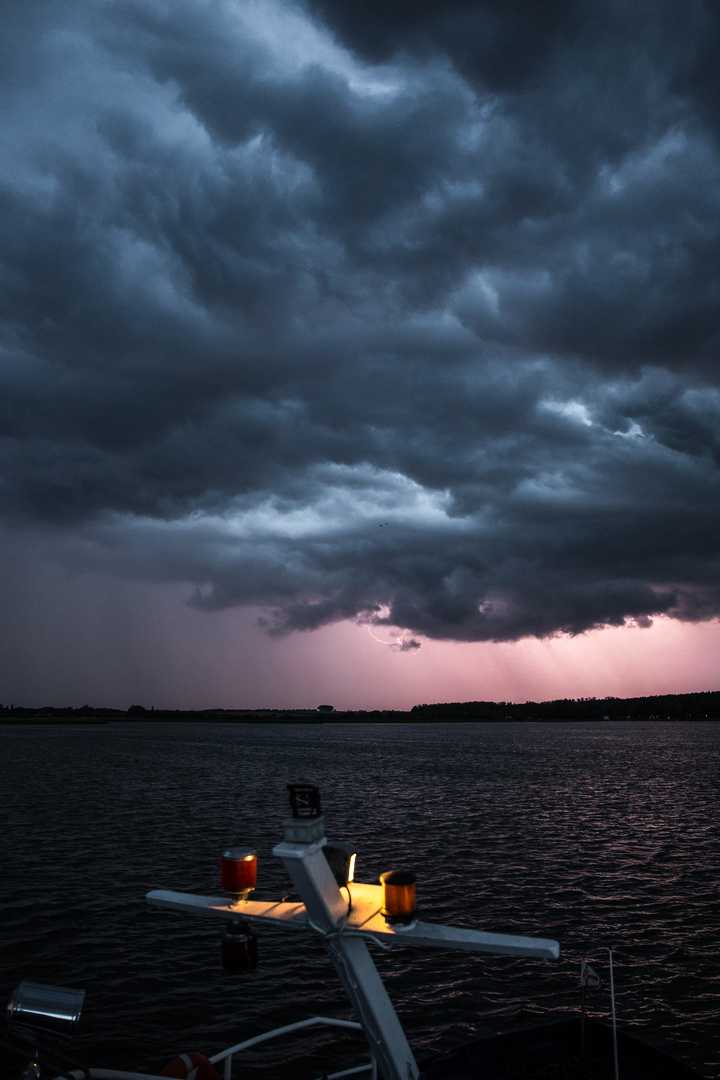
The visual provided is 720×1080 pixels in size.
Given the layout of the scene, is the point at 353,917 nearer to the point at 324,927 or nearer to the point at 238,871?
the point at 324,927

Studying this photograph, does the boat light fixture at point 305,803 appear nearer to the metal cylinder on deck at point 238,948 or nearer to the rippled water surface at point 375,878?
the metal cylinder on deck at point 238,948

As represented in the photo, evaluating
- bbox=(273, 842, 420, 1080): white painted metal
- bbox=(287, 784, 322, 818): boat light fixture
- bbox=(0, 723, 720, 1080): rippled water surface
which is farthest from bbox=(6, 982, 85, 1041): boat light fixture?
bbox=(0, 723, 720, 1080): rippled water surface

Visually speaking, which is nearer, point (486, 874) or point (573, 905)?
point (573, 905)

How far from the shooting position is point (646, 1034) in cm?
1775

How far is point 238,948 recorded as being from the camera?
6.98 meters

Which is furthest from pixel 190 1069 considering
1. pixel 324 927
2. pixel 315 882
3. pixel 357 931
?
pixel 315 882

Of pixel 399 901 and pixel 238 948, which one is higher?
pixel 399 901

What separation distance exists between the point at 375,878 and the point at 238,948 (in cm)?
2655

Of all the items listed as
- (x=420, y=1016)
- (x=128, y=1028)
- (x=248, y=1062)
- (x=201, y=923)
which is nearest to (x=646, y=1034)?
(x=420, y=1016)

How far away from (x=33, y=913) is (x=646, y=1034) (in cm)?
2068

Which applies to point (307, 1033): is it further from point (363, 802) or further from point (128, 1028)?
point (363, 802)

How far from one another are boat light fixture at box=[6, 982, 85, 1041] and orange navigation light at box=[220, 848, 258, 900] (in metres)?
1.88

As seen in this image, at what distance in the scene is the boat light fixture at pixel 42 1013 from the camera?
7.08 meters

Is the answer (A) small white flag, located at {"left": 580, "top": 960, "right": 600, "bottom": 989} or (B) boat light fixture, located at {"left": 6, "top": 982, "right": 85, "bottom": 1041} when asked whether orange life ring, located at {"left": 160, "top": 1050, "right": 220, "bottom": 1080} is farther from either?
(A) small white flag, located at {"left": 580, "top": 960, "right": 600, "bottom": 989}
